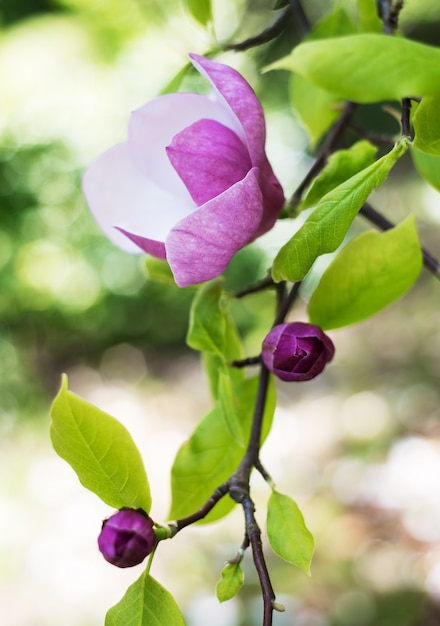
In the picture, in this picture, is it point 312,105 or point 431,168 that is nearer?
point 431,168

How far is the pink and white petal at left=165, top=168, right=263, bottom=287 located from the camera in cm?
25

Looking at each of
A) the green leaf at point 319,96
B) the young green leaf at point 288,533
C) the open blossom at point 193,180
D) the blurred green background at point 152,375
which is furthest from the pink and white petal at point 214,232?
the blurred green background at point 152,375

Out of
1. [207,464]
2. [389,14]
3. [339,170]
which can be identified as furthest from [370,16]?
[207,464]

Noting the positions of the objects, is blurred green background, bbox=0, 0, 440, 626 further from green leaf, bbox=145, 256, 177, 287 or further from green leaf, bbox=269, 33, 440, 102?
green leaf, bbox=269, 33, 440, 102

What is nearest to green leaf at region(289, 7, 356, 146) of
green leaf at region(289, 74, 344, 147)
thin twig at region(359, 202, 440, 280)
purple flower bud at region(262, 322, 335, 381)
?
green leaf at region(289, 74, 344, 147)

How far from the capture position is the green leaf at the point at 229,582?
286 millimetres

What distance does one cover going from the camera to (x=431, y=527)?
181 cm

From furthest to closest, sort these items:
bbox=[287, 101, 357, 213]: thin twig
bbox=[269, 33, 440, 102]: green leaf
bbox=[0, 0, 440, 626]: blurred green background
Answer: bbox=[0, 0, 440, 626]: blurred green background
bbox=[287, 101, 357, 213]: thin twig
bbox=[269, 33, 440, 102]: green leaf

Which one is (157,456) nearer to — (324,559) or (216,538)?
(216,538)

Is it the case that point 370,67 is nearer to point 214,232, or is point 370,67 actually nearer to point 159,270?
point 214,232

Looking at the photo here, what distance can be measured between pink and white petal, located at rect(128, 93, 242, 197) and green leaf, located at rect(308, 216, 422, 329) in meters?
0.09

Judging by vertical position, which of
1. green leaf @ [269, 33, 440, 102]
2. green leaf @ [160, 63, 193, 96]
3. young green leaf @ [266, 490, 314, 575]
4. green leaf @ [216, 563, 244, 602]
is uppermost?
green leaf @ [269, 33, 440, 102]

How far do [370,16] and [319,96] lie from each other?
10 centimetres

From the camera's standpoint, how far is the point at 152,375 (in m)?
2.78
